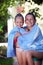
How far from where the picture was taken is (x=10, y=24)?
6.61ft

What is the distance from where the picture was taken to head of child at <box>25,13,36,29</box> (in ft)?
6.52

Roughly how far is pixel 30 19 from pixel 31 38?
0.23 metres

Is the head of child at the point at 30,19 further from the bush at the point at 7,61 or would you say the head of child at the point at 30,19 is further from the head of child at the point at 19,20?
the bush at the point at 7,61

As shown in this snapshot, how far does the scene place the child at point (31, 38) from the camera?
1.95m

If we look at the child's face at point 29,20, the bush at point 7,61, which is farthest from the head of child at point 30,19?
the bush at point 7,61

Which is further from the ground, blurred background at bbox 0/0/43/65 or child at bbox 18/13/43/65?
blurred background at bbox 0/0/43/65

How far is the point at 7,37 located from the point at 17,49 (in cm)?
19

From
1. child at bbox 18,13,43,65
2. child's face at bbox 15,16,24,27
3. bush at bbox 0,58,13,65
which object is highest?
child's face at bbox 15,16,24,27

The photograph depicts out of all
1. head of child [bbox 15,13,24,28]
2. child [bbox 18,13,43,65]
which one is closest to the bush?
child [bbox 18,13,43,65]

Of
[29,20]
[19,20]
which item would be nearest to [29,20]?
[29,20]

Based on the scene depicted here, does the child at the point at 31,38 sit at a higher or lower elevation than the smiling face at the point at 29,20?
lower

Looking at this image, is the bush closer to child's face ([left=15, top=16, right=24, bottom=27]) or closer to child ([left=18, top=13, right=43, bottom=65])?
child ([left=18, top=13, right=43, bottom=65])

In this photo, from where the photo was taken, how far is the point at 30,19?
6.50 ft

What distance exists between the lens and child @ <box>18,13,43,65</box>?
6.39ft
